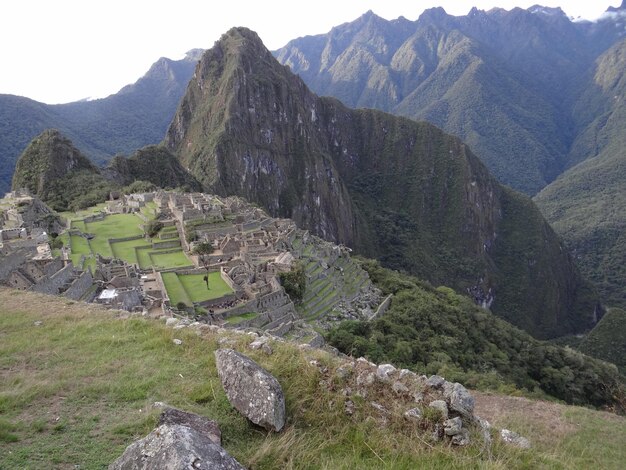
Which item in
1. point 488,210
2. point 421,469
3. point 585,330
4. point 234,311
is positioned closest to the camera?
point 421,469

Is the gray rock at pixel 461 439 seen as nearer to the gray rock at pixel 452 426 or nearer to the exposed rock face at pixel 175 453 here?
the gray rock at pixel 452 426

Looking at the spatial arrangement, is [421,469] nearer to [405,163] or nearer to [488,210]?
[488,210]

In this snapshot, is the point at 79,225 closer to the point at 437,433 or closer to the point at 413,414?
the point at 413,414

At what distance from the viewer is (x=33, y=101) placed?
145 meters

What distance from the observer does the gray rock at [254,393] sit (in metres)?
6.02

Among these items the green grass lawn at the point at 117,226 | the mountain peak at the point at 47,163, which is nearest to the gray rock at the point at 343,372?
the green grass lawn at the point at 117,226

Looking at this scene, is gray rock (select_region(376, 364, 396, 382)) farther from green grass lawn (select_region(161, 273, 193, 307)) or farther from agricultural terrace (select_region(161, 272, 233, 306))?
agricultural terrace (select_region(161, 272, 233, 306))

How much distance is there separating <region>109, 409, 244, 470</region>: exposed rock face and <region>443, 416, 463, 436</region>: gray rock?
3.06m

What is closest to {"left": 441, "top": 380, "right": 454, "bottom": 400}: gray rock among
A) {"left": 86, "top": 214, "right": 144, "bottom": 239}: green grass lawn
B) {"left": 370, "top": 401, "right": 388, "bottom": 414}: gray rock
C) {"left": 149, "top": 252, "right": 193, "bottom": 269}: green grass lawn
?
{"left": 370, "top": 401, "right": 388, "bottom": 414}: gray rock

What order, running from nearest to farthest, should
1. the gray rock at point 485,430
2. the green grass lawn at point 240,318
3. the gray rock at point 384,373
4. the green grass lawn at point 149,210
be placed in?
the gray rock at point 485,430, the gray rock at point 384,373, the green grass lawn at point 240,318, the green grass lawn at point 149,210

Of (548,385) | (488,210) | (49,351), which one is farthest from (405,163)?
(49,351)

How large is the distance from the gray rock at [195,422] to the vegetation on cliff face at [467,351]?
1688 centimetres

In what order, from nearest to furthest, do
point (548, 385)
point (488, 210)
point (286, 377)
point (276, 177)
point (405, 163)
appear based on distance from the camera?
point (286, 377) → point (548, 385) → point (276, 177) → point (488, 210) → point (405, 163)

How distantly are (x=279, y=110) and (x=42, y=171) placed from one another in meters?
69.0
